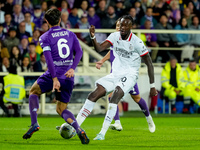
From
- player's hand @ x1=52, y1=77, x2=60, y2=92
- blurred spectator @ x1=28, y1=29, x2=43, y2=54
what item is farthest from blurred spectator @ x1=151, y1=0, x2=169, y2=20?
player's hand @ x1=52, y1=77, x2=60, y2=92

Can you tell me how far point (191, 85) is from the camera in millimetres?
15133

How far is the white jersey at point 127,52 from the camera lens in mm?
7965

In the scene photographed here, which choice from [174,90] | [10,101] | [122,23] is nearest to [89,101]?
[122,23]

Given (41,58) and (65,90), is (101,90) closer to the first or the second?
(65,90)

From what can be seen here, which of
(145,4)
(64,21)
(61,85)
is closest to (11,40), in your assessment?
(64,21)

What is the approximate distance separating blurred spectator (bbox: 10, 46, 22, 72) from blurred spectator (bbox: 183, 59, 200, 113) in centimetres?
493

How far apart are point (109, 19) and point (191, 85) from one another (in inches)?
132

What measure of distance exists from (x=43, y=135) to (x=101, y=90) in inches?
50.5

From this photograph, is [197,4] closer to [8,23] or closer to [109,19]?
[109,19]

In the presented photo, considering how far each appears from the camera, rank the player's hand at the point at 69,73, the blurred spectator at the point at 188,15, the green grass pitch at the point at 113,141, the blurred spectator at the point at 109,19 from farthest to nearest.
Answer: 1. the blurred spectator at the point at 188,15
2. the blurred spectator at the point at 109,19
3. the player's hand at the point at 69,73
4. the green grass pitch at the point at 113,141

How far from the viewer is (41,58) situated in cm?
1469

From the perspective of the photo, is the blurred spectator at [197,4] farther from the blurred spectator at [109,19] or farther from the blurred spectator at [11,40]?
the blurred spectator at [11,40]

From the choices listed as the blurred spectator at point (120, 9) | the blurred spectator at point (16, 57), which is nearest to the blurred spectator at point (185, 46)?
the blurred spectator at point (120, 9)

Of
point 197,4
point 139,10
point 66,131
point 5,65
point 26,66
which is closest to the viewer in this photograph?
point 66,131
